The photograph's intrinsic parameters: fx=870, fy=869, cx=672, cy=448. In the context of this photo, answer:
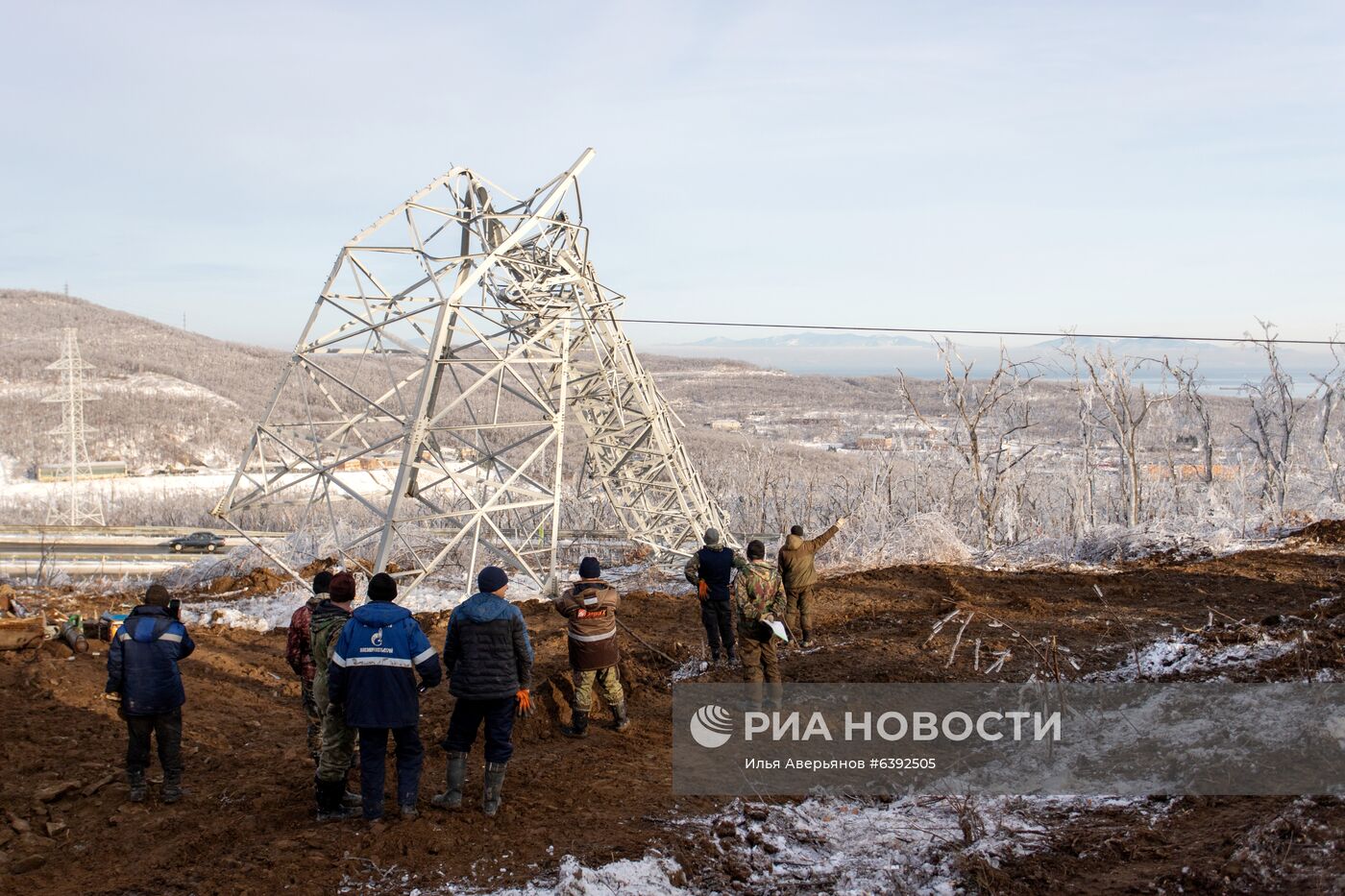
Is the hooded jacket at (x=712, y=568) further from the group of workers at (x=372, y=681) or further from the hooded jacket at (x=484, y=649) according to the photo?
the hooded jacket at (x=484, y=649)

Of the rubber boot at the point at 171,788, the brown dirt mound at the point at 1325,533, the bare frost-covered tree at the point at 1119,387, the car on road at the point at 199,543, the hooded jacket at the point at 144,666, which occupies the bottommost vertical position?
the car on road at the point at 199,543

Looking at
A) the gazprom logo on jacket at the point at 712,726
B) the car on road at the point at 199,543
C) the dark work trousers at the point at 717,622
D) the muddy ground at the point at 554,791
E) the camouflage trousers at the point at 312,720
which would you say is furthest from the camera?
the car on road at the point at 199,543

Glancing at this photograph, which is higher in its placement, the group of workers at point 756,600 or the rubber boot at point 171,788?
the group of workers at point 756,600

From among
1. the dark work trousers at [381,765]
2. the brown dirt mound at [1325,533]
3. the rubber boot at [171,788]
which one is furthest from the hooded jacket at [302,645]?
the brown dirt mound at [1325,533]

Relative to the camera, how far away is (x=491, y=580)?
622 cm

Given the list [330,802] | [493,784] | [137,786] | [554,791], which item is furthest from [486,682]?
[137,786]

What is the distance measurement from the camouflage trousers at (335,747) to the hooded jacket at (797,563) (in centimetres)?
505

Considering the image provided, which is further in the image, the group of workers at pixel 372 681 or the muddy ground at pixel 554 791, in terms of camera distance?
the group of workers at pixel 372 681

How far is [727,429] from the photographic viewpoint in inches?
4028

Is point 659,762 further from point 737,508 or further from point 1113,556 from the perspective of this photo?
point 737,508

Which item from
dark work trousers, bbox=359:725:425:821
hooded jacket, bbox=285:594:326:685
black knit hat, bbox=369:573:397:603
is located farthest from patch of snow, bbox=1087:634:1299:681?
hooded jacket, bbox=285:594:326:685

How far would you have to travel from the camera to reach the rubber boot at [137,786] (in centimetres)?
659

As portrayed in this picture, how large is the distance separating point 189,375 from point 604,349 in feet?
375

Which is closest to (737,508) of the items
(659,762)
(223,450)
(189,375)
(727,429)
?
(659,762)
